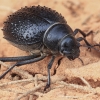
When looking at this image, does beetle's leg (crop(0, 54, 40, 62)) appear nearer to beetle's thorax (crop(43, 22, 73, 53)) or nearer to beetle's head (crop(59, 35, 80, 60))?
beetle's thorax (crop(43, 22, 73, 53))

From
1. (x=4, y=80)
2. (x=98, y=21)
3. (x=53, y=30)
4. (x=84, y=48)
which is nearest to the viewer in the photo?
(x=4, y=80)

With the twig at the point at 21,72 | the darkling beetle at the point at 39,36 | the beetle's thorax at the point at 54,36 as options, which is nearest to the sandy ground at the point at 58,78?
the twig at the point at 21,72

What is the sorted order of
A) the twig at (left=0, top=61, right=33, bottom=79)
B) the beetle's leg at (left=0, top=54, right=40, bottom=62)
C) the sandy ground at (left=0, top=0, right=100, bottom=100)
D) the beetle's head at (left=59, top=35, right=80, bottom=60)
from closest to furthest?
the sandy ground at (left=0, top=0, right=100, bottom=100) < the twig at (left=0, top=61, right=33, bottom=79) < the beetle's head at (left=59, top=35, right=80, bottom=60) < the beetle's leg at (left=0, top=54, right=40, bottom=62)

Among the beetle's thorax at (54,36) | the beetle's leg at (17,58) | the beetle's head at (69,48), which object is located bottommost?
the beetle's leg at (17,58)

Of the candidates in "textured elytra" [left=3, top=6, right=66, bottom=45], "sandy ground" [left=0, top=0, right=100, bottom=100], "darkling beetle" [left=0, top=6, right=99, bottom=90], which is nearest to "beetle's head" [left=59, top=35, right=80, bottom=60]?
"darkling beetle" [left=0, top=6, right=99, bottom=90]

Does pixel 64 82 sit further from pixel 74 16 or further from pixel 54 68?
pixel 74 16

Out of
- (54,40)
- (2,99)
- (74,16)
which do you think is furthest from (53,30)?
(74,16)

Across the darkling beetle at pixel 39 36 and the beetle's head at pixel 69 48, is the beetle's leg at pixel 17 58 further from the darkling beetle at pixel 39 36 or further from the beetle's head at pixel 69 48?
the beetle's head at pixel 69 48
